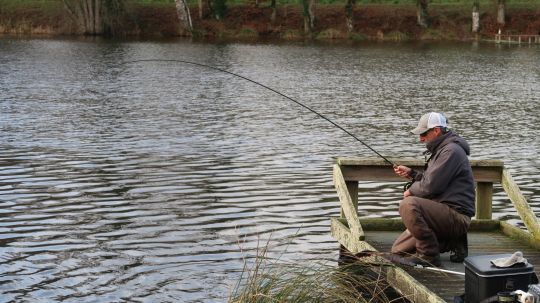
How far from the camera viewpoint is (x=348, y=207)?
11117 millimetres

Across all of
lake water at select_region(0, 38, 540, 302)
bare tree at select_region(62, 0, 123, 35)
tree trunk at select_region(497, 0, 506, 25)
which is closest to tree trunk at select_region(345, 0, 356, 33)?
tree trunk at select_region(497, 0, 506, 25)

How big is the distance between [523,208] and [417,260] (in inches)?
84.2

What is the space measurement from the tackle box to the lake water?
10.8ft

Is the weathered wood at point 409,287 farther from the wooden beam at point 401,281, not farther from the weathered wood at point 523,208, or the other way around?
the weathered wood at point 523,208

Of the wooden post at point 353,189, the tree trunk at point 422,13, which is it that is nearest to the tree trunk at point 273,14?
the tree trunk at point 422,13

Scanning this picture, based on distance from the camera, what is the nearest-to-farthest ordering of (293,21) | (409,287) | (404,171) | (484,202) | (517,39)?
1. (409,287)
2. (404,171)
3. (484,202)
4. (517,39)
5. (293,21)

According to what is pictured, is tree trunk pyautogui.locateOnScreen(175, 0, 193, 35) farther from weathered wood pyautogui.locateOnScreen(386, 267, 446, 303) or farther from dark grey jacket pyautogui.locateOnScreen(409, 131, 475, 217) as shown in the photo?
weathered wood pyautogui.locateOnScreen(386, 267, 446, 303)

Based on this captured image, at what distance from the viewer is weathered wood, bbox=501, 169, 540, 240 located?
36.5 feet

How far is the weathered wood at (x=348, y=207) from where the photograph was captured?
10.8 meters

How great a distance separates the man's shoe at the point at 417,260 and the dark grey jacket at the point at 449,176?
1.70ft

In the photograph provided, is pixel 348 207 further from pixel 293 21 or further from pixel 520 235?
pixel 293 21

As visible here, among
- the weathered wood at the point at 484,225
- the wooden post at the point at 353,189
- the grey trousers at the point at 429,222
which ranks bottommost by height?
the weathered wood at the point at 484,225

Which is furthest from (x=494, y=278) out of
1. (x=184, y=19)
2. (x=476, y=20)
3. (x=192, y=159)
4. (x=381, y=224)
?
(x=184, y=19)

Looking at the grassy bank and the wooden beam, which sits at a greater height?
the wooden beam
